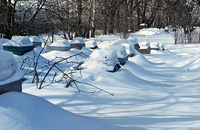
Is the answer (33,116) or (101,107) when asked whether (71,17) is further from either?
(33,116)

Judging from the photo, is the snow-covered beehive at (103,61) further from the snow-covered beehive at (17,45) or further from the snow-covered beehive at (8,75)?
the snow-covered beehive at (17,45)

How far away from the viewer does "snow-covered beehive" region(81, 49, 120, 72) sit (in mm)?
5211

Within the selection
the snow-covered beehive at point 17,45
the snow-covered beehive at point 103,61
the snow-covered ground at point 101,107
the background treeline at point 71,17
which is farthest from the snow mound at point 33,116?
the snow-covered beehive at point 17,45

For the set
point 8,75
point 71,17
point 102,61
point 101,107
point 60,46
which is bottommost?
point 101,107

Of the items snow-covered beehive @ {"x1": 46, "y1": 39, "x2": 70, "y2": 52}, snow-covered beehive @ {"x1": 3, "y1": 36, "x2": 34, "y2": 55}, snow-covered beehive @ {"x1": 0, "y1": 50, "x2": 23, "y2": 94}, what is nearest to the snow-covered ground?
snow-covered beehive @ {"x1": 0, "y1": 50, "x2": 23, "y2": 94}

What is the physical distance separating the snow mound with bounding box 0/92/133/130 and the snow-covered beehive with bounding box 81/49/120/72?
291 centimetres

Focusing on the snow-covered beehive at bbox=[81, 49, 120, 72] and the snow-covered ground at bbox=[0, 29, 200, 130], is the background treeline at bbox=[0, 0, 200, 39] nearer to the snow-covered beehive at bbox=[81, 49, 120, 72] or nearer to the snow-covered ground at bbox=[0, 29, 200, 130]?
the snow-covered beehive at bbox=[81, 49, 120, 72]

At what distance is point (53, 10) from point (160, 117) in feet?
23.4

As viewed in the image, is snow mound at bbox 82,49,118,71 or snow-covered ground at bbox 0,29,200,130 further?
snow mound at bbox 82,49,118,71

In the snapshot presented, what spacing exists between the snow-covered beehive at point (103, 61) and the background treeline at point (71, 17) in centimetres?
205

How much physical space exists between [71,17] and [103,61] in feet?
15.5

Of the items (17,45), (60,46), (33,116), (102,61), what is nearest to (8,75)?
(33,116)

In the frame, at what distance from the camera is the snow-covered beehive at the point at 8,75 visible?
2.00 meters

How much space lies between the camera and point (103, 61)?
529 centimetres
